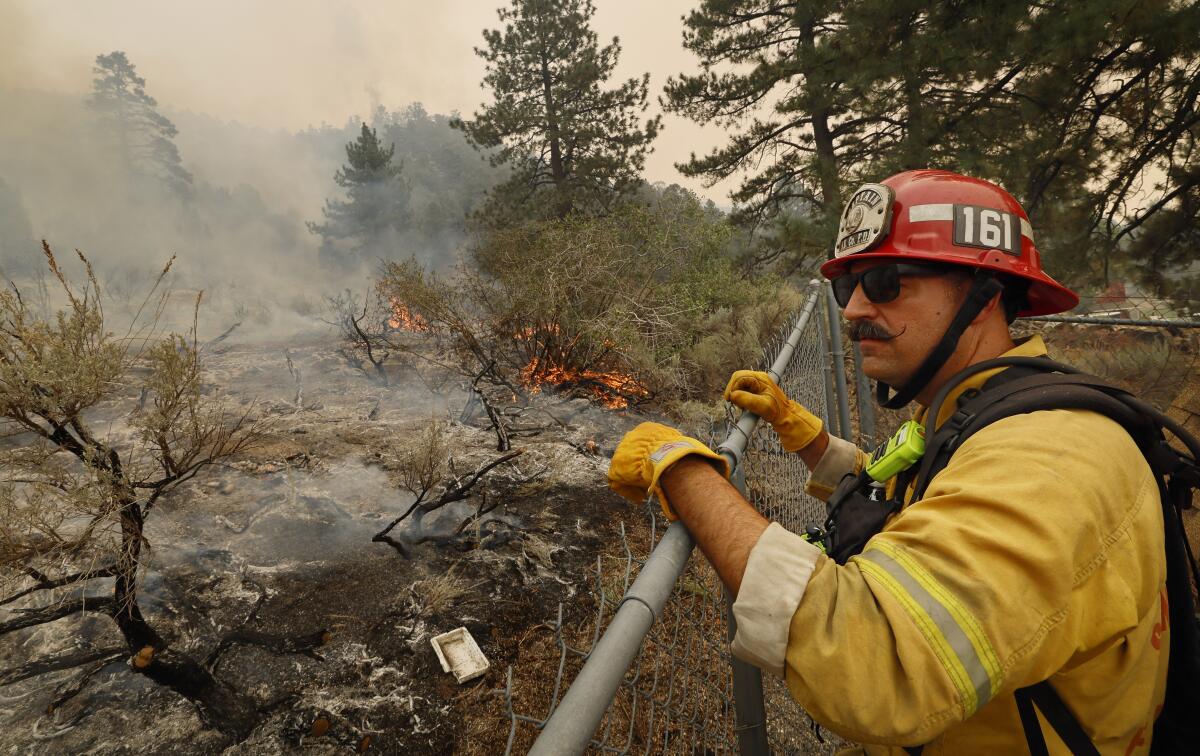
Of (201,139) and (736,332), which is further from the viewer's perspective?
(201,139)

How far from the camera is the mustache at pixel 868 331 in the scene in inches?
58.2

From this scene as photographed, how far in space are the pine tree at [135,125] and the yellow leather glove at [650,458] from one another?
162 feet

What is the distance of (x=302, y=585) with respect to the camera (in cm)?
402

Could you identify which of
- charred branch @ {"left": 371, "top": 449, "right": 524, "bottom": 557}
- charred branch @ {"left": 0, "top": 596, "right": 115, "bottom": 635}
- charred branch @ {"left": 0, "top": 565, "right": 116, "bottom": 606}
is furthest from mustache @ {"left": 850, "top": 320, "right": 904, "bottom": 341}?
charred branch @ {"left": 0, "top": 596, "right": 115, "bottom": 635}

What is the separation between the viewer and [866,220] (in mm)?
1598

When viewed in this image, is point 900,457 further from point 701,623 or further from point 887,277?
point 701,623

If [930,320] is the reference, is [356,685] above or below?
below

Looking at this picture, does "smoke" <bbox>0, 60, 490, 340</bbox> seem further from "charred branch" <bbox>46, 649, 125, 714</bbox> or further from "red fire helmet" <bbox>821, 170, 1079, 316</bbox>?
"red fire helmet" <bbox>821, 170, 1079, 316</bbox>

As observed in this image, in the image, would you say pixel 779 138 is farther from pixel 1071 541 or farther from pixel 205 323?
pixel 205 323

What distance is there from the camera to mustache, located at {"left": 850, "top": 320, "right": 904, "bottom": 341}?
1.48 meters

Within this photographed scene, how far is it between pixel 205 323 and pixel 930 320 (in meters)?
25.2

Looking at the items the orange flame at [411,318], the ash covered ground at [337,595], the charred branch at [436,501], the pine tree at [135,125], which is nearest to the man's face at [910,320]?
the ash covered ground at [337,595]

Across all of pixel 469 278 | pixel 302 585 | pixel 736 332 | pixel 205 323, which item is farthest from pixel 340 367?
pixel 205 323

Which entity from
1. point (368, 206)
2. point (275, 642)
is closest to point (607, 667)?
point (275, 642)
